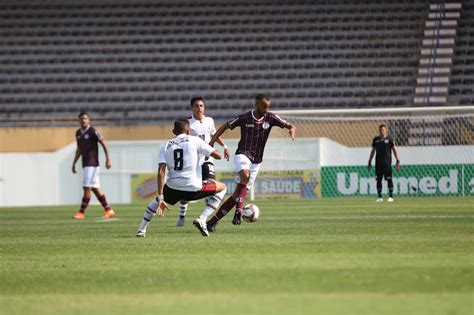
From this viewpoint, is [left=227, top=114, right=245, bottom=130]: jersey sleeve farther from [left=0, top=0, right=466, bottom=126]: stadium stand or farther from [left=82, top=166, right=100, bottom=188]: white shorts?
[left=0, top=0, right=466, bottom=126]: stadium stand

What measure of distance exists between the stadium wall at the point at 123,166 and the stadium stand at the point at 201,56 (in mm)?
2126

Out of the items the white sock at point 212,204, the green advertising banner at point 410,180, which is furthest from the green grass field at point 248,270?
the green advertising banner at point 410,180

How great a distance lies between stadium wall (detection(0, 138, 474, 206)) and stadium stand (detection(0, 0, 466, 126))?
2.13 meters

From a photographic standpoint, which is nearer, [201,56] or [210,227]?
[210,227]

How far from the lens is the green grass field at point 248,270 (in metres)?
7.11

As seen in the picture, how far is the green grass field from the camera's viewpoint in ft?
23.3

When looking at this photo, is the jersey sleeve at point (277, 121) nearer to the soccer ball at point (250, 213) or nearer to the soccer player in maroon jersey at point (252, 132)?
the soccer player in maroon jersey at point (252, 132)

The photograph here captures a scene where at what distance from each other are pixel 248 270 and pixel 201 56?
27688mm

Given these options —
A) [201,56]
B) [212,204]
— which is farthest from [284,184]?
[212,204]

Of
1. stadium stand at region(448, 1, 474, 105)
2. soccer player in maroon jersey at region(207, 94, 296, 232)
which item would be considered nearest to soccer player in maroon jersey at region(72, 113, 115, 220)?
soccer player in maroon jersey at region(207, 94, 296, 232)

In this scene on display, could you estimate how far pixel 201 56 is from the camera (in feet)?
119

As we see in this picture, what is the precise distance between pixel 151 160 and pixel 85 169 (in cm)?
961

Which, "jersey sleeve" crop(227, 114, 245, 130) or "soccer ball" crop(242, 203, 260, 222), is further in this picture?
"jersey sleeve" crop(227, 114, 245, 130)

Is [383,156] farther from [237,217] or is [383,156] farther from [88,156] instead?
[237,217]
